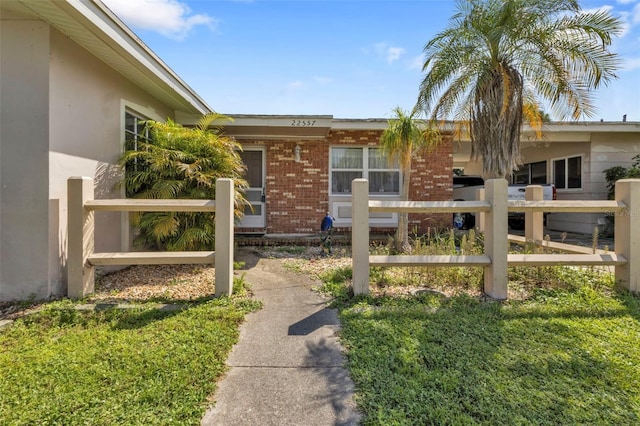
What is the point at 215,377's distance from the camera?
2.53m

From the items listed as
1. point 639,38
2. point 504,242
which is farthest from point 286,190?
point 639,38

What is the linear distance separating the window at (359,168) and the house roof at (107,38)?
14.5 feet

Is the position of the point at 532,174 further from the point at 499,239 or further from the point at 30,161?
the point at 30,161

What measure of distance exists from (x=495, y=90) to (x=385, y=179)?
389 centimetres

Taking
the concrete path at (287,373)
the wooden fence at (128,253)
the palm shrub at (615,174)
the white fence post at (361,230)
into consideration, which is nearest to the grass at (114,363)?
the concrete path at (287,373)

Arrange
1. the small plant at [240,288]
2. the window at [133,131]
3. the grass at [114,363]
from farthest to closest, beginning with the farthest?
the window at [133,131]
the small plant at [240,288]
the grass at [114,363]

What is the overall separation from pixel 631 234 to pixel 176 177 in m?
6.80

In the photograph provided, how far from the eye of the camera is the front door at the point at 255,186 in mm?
9289

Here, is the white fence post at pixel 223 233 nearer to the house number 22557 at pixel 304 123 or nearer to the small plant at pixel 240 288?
the small plant at pixel 240 288

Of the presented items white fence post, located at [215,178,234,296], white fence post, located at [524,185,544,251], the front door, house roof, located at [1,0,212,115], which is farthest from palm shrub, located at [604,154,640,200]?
house roof, located at [1,0,212,115]

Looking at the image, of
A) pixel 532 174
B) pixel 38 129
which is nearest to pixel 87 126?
pixel 38 129

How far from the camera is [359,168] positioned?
9.49 meters

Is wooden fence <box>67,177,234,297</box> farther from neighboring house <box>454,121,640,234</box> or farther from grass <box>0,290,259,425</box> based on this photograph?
neighboring house <box>454,121,640,234</box>

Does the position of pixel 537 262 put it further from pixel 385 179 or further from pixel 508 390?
pixel 385 179
